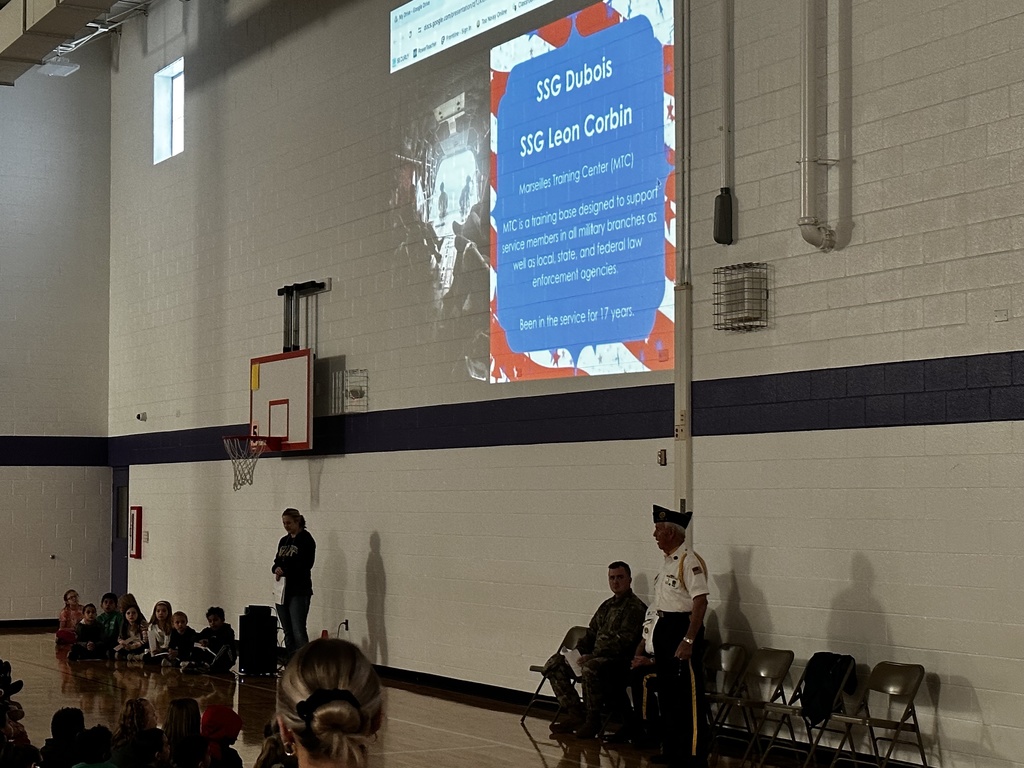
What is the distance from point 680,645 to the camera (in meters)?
7.38

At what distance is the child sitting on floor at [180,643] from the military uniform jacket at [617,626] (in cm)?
503

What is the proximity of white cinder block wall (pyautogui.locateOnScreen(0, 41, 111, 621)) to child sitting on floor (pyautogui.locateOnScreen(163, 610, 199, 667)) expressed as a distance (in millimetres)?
4577

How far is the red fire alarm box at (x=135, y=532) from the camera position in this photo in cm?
1544

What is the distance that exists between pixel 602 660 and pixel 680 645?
88 cm

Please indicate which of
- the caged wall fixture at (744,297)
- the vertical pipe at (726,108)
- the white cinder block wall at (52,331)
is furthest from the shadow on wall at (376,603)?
the white cinder block wall at (52,331)

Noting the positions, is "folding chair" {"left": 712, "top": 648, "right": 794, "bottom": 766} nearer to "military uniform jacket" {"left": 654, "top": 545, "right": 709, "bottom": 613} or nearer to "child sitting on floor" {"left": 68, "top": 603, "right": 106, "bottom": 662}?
"military uniform jacket" {"left": 654, "top": 545, "right": 709, "bottom": 613}

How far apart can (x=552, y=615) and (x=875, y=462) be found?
2972mm

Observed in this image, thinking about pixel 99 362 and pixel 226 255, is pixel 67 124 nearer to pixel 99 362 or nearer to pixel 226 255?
pixel 99 362

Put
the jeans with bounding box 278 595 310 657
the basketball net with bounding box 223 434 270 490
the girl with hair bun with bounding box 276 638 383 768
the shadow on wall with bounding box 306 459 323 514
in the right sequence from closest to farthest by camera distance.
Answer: the girl with hair bun with bounding box 276 638 383 768
the jeans with bounding box 278 595 310 657
the shadow on wall with bounding box 306 459 323 514
the basketball net with bounding box 223 434 270 490

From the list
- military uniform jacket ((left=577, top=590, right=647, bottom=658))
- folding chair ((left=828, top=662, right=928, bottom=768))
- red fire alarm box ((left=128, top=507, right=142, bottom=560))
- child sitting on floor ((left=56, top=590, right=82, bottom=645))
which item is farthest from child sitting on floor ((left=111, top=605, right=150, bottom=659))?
folding chair ((left=828, top=662, right=928, bottom=768))

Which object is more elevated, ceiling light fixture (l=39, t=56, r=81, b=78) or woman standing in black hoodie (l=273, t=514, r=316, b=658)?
ceiling light fixture (l=39, t=56, r=81, b=78)

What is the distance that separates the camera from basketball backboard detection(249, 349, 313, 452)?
1182 centimetres

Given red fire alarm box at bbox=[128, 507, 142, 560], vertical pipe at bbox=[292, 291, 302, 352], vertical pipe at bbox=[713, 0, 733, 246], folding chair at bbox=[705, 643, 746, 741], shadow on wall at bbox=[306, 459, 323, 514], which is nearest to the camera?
folding chair at bbox=[705, 643, 746, 741]

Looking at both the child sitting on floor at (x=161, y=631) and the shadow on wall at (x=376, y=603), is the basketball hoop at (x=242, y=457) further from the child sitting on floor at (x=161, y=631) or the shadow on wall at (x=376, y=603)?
the shadow on wall at (x=376, y=603)
